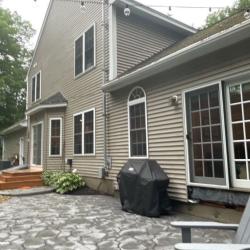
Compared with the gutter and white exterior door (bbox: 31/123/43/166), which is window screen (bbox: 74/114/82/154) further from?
the gutter

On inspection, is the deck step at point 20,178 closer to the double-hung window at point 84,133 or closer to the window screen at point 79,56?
the double-hung window at point 84,133

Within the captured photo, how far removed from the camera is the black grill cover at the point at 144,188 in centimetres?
589

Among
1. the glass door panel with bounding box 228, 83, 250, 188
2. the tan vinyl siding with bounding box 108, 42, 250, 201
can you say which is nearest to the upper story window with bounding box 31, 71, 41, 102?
the tan vinyl siding with bounding box 108, 42, 250, 201

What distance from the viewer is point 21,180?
35.2 feet

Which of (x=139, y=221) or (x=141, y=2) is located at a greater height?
(x=141, y=2)

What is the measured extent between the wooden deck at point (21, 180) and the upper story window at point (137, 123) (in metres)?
4.85

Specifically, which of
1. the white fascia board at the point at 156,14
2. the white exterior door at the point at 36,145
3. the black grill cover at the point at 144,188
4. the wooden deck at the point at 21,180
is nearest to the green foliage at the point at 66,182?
the wooden deck at the point at 21,180

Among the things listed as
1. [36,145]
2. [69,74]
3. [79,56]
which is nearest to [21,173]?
[36,145]

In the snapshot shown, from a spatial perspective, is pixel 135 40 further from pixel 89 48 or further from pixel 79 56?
pixel 79 56

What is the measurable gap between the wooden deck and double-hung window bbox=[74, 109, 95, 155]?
6.13 ft

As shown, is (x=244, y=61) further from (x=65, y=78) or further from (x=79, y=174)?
(x=65, y=78)

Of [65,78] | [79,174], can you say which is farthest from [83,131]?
[65,78]

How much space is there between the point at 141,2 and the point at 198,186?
633 centimetres

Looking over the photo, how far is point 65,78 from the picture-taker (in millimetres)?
12070
